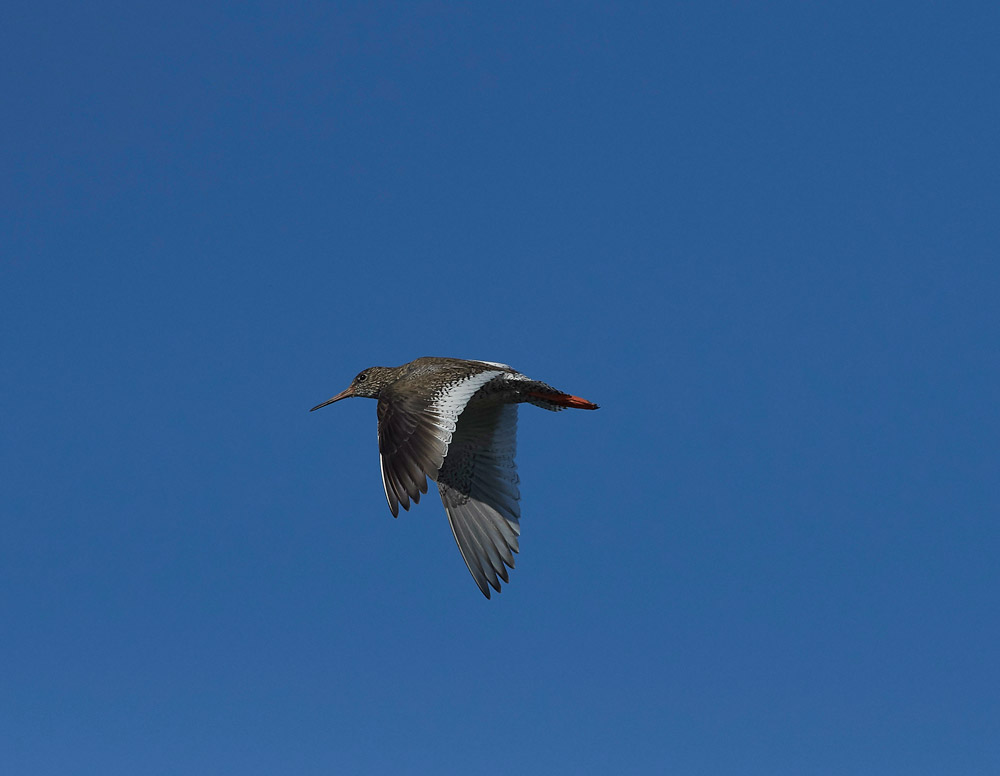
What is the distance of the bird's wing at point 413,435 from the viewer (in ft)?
51.6

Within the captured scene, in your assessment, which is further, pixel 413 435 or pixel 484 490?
pixel 484 490

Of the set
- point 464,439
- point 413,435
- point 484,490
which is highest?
point 464,439

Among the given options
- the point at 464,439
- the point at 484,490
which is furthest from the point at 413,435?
the point at 464,439

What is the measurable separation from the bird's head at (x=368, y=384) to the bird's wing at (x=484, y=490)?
5.64 feet

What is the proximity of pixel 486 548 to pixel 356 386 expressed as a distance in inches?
177

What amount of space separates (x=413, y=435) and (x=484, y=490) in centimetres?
423

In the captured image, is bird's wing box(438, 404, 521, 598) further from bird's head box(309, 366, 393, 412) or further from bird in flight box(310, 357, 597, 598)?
bird's head box(309, 366, 393, 412)

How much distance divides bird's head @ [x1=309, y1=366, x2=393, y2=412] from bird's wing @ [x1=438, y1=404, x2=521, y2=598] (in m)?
1.72

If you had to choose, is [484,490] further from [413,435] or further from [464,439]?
[413,435]

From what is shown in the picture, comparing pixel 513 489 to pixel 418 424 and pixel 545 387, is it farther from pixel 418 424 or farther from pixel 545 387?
pixel 418 424

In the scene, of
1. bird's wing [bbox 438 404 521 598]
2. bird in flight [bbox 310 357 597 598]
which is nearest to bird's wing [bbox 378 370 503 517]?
bird in flight [bbox 310 357 597 598]

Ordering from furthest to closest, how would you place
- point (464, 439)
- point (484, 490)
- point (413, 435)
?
point (464, 439), point (484, 490), point (413, 435)

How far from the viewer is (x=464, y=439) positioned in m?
20.6

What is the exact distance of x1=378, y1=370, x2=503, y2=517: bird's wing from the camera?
1573 centimetres
